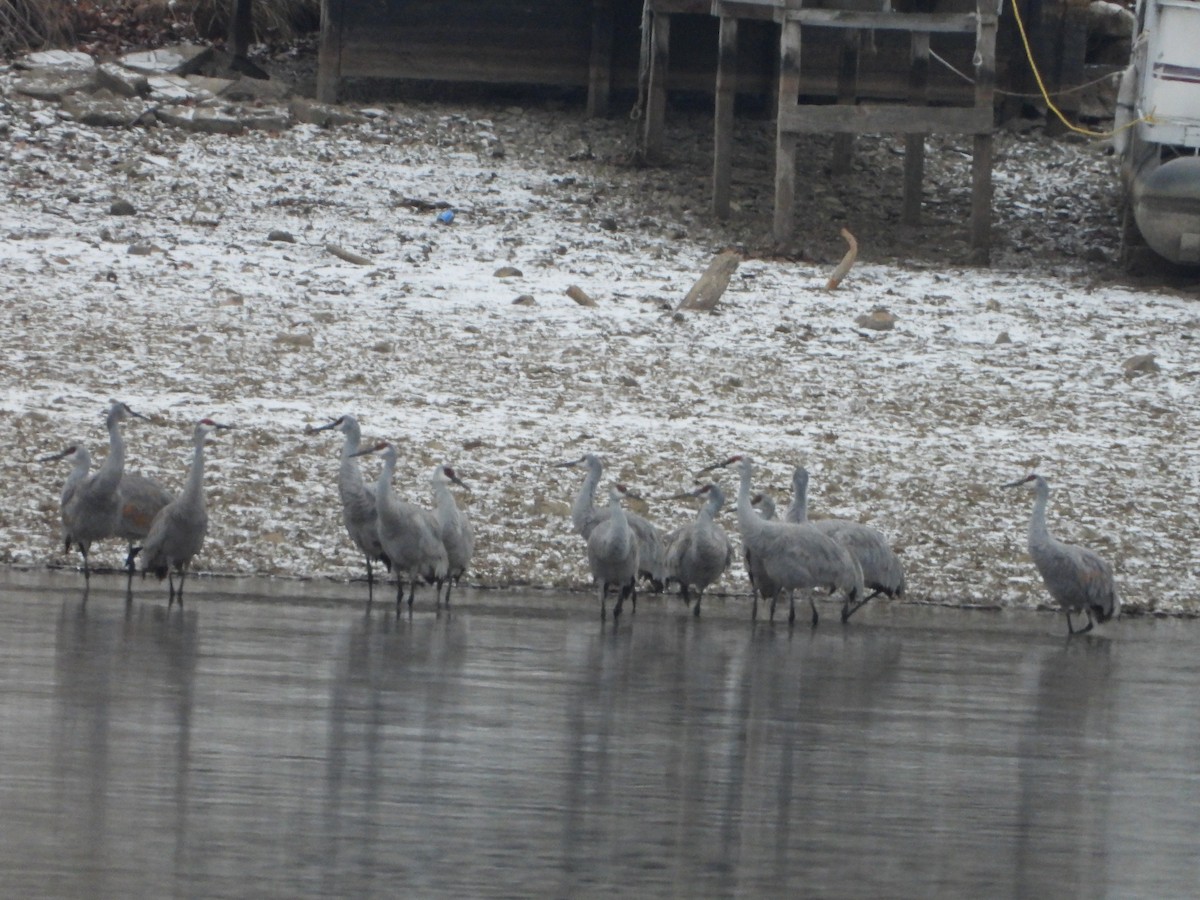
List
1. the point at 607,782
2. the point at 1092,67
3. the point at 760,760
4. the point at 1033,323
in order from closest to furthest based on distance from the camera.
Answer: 1. the point at 607,782
2. the point at 760,760
3. the point at 1033,323
4. the point at 1092,67

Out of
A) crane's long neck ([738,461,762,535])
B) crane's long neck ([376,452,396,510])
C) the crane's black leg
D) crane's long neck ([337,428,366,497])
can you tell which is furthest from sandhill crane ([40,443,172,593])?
the crane's black leg

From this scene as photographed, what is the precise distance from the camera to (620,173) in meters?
26.9

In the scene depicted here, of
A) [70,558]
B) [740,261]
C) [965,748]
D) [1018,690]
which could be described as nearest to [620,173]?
[740,261]

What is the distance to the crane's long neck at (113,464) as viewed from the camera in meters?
14.2

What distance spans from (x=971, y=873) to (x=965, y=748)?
91.3 inches

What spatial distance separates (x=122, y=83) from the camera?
27.2 m

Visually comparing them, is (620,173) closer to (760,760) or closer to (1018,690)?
(1018,690)

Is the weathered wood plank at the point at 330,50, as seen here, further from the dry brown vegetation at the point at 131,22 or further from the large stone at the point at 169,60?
the dry brown vegetation at the point at 131,22

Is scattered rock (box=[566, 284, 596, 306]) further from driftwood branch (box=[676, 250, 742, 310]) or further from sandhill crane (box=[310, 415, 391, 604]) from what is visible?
sandhill crane (box=[310, 415, 391, 604])

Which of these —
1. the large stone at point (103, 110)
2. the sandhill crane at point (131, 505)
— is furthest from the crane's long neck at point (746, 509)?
the large stone at point (103, 110)

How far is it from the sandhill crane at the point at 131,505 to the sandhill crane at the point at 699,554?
11.8ft

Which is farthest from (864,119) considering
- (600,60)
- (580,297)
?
(600,60)

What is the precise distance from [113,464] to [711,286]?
28.7 feet

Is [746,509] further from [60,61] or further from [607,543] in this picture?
[60,61]
